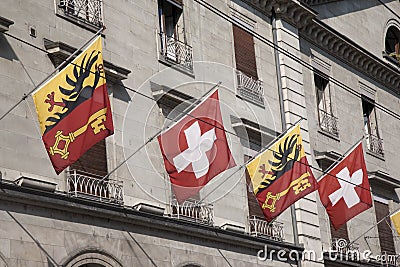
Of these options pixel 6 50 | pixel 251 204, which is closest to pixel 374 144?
pixel 251 204

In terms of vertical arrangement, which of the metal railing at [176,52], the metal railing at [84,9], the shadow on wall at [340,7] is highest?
the shadow on wall at [340,7]

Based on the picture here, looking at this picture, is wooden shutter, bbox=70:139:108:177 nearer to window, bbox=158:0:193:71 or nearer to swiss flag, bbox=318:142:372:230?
window, bbox=158:0:193:71

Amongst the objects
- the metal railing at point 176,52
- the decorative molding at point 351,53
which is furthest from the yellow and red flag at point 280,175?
the decorative molding at point 351,53

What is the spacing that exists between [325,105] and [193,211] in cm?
996

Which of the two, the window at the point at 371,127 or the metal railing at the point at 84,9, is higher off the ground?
the window at the point at 371,127

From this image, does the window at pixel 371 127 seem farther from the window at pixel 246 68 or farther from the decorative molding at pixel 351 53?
the window at pixel 246 68

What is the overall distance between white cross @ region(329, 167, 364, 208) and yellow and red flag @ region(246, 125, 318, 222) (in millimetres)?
1984

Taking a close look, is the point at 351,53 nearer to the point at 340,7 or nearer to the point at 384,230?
the point at 340,7

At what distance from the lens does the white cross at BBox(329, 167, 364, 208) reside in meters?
26.3

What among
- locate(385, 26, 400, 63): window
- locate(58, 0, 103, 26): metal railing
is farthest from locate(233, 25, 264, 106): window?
locate(385, 26, 400, 63): window

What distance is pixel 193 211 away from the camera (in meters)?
23.6

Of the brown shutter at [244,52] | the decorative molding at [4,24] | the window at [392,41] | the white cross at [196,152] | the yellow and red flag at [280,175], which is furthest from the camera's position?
the window at [392,41]

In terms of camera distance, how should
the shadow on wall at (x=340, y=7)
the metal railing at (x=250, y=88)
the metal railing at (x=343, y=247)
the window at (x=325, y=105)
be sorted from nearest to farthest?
1. the metal railing at (x=250, y=88)
2. the metal railing at (x=343, y=247)
3. the window at (x=325, y=105)
4. the shadow on wall at (x=340, y=7)

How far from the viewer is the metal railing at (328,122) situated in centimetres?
3136
